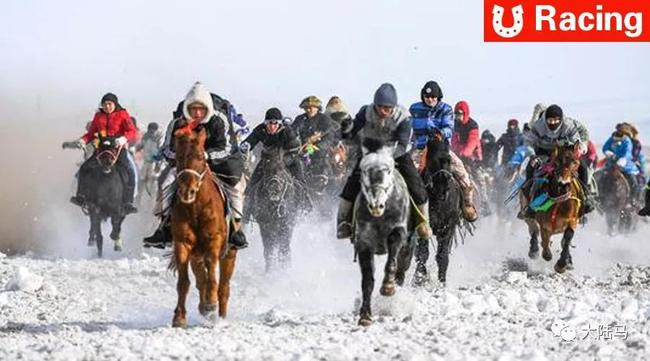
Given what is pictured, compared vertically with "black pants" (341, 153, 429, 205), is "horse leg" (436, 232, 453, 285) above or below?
below

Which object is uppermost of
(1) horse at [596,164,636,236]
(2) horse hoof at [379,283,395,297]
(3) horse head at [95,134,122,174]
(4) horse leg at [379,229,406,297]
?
(3) horse head at [95,134,122,174]

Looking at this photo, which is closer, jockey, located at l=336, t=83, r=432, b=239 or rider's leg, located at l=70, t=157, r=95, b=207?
jockey, located at l=336, t=83, r=432, b=239

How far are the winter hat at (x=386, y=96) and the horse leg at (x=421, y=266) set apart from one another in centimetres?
348

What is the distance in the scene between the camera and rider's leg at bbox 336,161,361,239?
40.7 feet

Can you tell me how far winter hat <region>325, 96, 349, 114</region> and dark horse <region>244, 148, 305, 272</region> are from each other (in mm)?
6093

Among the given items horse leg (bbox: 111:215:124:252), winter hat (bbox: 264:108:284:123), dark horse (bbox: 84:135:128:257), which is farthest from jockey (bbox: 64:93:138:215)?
winter hat (bbox: 264:108:284:123)

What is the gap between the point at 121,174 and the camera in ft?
68.1

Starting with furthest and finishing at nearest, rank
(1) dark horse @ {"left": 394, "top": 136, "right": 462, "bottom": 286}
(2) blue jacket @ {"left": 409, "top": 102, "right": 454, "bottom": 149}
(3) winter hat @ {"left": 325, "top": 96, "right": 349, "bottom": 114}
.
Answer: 1. (3) winter hat @ {"left": 325, "top": 96, "right": 349, "bottom": 114}
2. (1) dark horse @ {"left": 394, "top": 136, "right": 462, "bottom": 286}
3. (2) blue jacket @ {"left": 409, "top": 102, "right": 454, "bottom": 149}

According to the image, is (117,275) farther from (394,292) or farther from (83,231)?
(83,231)

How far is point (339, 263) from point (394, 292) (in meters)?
6.63

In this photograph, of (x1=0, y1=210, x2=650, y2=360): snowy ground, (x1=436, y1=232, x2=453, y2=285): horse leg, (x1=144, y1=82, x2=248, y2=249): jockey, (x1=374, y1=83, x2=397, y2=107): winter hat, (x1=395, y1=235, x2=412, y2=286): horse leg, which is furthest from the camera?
(x1=436, y1=232, x2=453, y2=285): horse leg

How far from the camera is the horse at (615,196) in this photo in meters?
27.1

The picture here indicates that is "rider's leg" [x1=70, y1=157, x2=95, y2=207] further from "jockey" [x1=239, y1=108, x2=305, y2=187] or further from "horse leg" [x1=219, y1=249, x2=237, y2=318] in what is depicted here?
"horse leg" [x1=219, y1=249, x2=237, y2=318]

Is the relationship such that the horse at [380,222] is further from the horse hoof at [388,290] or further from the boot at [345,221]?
the boot at [345,221]
